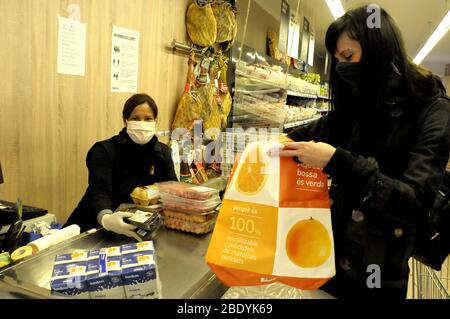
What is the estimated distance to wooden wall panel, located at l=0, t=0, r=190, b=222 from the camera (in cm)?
215

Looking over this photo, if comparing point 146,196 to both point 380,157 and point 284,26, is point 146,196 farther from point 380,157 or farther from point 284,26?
point 284,26

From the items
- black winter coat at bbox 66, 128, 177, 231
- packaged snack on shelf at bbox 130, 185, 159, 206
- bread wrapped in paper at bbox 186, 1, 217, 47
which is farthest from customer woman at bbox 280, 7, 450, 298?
bread wrapped in paper at bbox 186, 1, 217, 47

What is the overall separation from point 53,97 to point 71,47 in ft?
1.23

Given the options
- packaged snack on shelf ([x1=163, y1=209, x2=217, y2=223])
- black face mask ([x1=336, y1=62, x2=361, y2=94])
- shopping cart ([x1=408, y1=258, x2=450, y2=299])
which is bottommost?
shopping cart ([x1=408, y1=258, x2=450, y2=299])

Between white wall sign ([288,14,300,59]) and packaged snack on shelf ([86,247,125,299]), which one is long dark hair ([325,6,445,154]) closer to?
packaged snack on shelf ([86,247,125,299])

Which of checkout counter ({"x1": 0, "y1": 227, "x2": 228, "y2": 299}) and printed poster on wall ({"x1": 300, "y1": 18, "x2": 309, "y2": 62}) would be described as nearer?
checkout counter ({"x1": 0, "y1": 227, "x2": 228, "y2": 299})

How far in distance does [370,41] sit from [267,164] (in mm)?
546

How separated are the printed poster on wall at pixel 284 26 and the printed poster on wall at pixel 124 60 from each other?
1.64 m

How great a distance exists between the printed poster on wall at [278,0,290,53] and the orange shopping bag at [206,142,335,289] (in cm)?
325

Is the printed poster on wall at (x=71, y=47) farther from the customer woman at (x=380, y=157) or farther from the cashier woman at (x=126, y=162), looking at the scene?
the customer woman at (x=380, y=157)

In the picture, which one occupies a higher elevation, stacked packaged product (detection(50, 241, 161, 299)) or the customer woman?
the customer woman

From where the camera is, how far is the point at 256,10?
5914 millimetres

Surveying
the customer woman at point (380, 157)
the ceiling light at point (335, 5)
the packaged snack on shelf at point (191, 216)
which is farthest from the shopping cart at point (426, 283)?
the ceiling light at point (335, 5)
